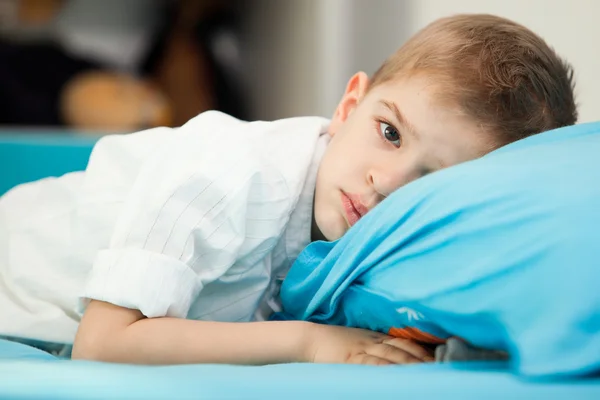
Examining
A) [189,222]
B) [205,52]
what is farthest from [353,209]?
[205,52]

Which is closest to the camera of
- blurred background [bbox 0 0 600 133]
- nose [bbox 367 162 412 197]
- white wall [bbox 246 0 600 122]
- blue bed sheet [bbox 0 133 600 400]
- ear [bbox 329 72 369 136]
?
blue bed sheet [bbox 0 133 600 400]

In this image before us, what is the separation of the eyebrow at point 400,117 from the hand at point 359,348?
21cm

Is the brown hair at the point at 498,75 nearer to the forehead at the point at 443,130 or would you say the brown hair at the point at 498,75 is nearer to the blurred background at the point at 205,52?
the forehead at the point at 443,130

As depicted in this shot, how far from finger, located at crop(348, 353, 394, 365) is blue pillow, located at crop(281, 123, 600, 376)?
35 millimetres

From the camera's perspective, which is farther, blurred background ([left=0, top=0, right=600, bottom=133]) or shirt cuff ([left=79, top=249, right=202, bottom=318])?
blurred background ([left=0, top=0, right=600, bottom=133])

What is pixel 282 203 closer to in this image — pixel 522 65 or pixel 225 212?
pixel 225 212

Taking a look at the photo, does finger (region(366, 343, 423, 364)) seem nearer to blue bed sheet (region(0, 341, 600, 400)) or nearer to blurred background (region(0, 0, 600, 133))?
blue bed sheet (region(0, 341, 600, 400))

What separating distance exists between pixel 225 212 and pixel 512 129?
29cm

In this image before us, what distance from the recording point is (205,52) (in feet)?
7.28

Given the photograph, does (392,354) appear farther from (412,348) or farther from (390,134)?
(390,134)

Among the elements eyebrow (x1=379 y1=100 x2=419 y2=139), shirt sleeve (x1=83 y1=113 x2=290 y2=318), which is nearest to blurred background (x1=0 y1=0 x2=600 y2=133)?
eyebrow (x1=379 y1=100 x2=419 y2=139)

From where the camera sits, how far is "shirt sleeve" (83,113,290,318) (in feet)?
2.03

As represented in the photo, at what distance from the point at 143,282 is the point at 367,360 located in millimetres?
197

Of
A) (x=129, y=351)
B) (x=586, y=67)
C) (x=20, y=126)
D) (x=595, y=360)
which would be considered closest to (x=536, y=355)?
(x=595, y=360)
